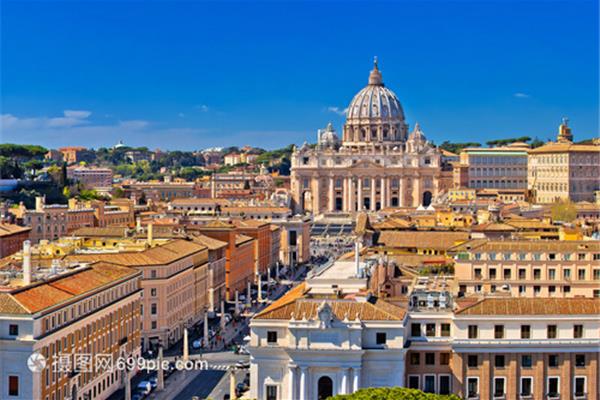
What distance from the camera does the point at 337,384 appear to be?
25078 millimetres

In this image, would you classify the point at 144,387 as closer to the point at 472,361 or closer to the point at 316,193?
the point at 472,361

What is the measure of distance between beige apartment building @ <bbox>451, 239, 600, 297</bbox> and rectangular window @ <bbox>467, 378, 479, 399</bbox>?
380 inches

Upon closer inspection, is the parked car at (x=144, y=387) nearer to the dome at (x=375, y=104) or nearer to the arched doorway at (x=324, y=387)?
the arched doorway at (x=324, y=387)

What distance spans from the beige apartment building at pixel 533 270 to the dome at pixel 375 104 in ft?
400

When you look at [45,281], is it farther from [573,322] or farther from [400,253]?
[400,253]

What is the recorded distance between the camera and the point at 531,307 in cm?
2664

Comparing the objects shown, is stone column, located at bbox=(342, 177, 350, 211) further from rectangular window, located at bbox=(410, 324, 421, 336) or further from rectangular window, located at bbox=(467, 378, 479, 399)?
rectangular window, located at bbox=(467, 378, 479, 399)

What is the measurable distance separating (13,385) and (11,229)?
38.1 metres

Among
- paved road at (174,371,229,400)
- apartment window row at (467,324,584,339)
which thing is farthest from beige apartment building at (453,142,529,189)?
apartment window row at (467,324,584,339)

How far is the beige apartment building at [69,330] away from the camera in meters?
28.6

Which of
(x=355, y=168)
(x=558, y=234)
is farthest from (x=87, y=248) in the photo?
(x=355, y=168)

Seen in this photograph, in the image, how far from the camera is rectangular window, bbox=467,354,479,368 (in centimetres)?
2631

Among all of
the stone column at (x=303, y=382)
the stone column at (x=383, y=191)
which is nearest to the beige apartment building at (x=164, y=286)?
the stone column at (x=303, y=382)

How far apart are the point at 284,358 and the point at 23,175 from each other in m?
86.2
